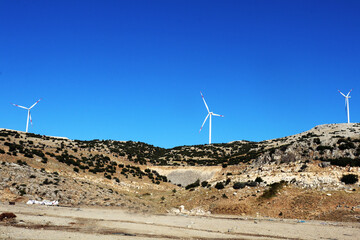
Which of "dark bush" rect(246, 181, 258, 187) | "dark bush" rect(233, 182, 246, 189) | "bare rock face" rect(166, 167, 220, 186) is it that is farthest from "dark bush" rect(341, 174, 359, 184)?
"bare rock face" rect(166, 167, 220, 186)

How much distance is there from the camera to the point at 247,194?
4103 cm

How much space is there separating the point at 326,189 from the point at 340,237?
1617 centimetres

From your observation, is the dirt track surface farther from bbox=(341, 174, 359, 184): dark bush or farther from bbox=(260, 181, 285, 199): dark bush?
bbox=(341, 174, 359, 184): dark bush

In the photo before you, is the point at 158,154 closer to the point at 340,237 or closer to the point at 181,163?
the point at 181,163

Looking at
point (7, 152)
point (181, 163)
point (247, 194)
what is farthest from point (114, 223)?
point (181, 163)

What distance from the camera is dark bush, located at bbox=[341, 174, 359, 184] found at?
→ 125 feet

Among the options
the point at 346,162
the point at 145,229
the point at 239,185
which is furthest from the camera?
the point at 239,185

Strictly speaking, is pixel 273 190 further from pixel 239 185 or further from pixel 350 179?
pixel 350 179

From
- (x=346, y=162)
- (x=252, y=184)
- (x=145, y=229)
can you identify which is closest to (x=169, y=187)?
(x=252, y=184)

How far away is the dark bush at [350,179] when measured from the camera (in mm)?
38250

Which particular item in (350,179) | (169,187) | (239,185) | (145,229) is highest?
(350,179)

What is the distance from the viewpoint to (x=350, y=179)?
38375 mm

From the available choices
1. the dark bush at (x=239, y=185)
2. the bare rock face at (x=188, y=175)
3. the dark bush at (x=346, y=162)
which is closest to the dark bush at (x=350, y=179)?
the dark bush at (x=346, y=162)

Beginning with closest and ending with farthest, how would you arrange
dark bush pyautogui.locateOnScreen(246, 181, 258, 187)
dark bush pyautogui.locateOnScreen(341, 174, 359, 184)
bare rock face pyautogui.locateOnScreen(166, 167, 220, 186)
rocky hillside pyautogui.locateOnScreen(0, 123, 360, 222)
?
1. dark bush pyautogui.locateOnScreen(341, 174, 359, 184)
2. rocky hillside pyautogui.locateOnScreen(0, 123, 360, 222)
3. dark bush pyautogui.locateOnScreen(246, 181, 258, 187)
4. bare rock face pyautogui.locateOnScreen(166, 167, 220, 186)
